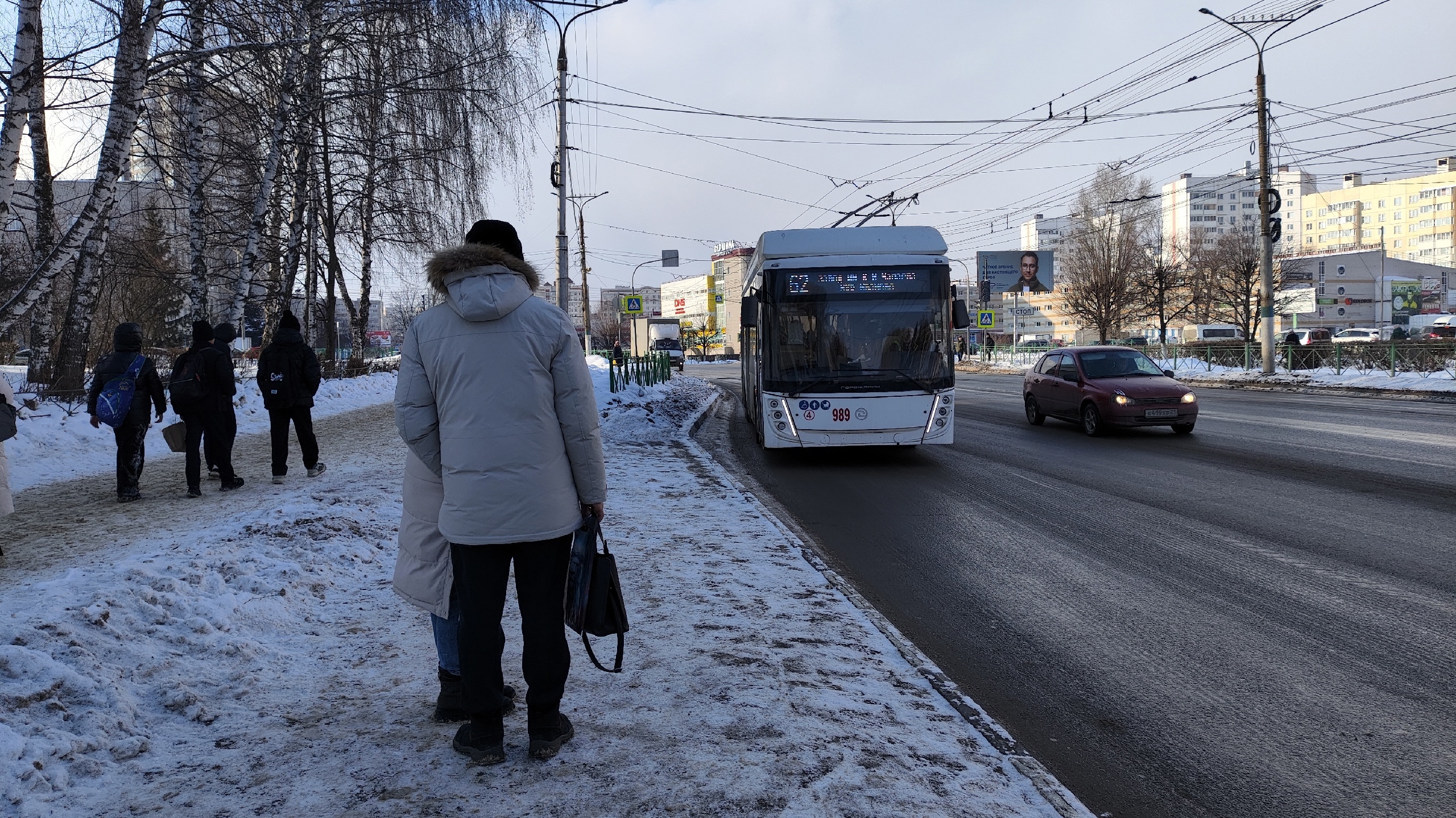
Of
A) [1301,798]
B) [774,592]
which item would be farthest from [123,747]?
[1301,798]

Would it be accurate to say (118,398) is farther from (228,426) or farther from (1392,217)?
(1392,217)

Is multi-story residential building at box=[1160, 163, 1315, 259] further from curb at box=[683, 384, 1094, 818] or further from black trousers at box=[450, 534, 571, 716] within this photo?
black trousers at box=[450, 534, 571, 716]

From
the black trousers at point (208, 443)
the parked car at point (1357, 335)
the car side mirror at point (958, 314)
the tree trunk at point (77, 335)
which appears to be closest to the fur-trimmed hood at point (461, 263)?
the black trousers at point (208, 443)

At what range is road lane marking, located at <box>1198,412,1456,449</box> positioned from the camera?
45.0ft

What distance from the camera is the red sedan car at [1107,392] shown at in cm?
1527

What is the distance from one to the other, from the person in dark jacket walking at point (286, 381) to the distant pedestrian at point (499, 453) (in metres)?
7.38

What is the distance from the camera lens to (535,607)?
342cm

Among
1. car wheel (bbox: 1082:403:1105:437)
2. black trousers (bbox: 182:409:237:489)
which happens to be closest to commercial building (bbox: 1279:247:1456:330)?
car wheel (bbox: 1082:403:1105:437)

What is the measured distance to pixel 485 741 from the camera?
3371 mm

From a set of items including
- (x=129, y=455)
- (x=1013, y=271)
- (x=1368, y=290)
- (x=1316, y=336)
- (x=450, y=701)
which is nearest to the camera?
(x=450, y=701)

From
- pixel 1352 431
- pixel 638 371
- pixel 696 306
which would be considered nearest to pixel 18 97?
pixel 638 371

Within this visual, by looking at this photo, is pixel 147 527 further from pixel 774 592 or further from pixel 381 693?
pixel 774 592

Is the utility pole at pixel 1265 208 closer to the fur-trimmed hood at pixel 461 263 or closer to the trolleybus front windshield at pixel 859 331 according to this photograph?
the trolleybus front windshield at pixel 859 331

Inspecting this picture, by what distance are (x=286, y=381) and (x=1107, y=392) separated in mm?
12060
